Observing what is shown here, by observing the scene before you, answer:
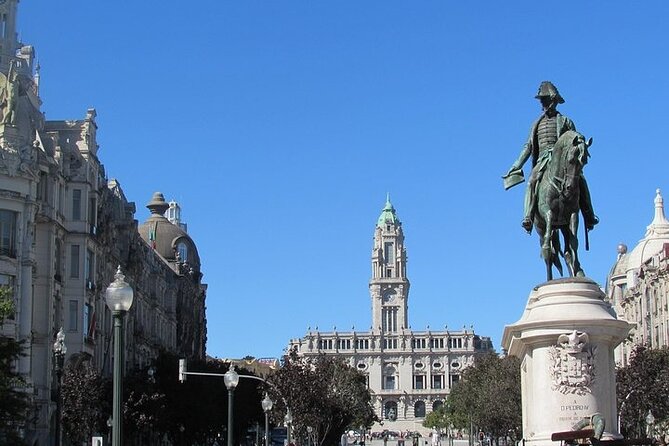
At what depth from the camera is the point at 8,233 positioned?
61156 millimetres

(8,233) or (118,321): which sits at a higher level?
(8,233)

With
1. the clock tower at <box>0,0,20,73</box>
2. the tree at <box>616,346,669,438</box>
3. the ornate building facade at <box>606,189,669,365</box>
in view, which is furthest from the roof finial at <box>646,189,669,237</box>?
the clock tower at <box>0,0,20,73</box>

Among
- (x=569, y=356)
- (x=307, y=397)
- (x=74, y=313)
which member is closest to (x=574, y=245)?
(x=569, y=356)

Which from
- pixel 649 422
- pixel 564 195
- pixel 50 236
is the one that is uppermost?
pixel 50 236

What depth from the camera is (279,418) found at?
8225cm

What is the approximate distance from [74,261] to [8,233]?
30.7 ft

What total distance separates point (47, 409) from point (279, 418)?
21781mm

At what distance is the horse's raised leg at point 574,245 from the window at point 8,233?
1703 inches

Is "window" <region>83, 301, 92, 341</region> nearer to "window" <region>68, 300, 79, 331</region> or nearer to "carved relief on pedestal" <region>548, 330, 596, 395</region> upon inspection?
"window" <region>68, 300, 79, 331</region>

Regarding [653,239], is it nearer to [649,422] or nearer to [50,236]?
[649,422]

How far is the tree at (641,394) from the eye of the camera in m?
68.1

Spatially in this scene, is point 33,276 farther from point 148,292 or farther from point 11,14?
point 148,292

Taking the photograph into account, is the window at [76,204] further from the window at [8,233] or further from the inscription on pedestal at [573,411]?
the inscription on pedestal at [573,411]

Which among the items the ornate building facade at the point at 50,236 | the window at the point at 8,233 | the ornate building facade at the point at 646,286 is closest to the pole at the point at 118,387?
the ornate building facade at the point at 50,236
